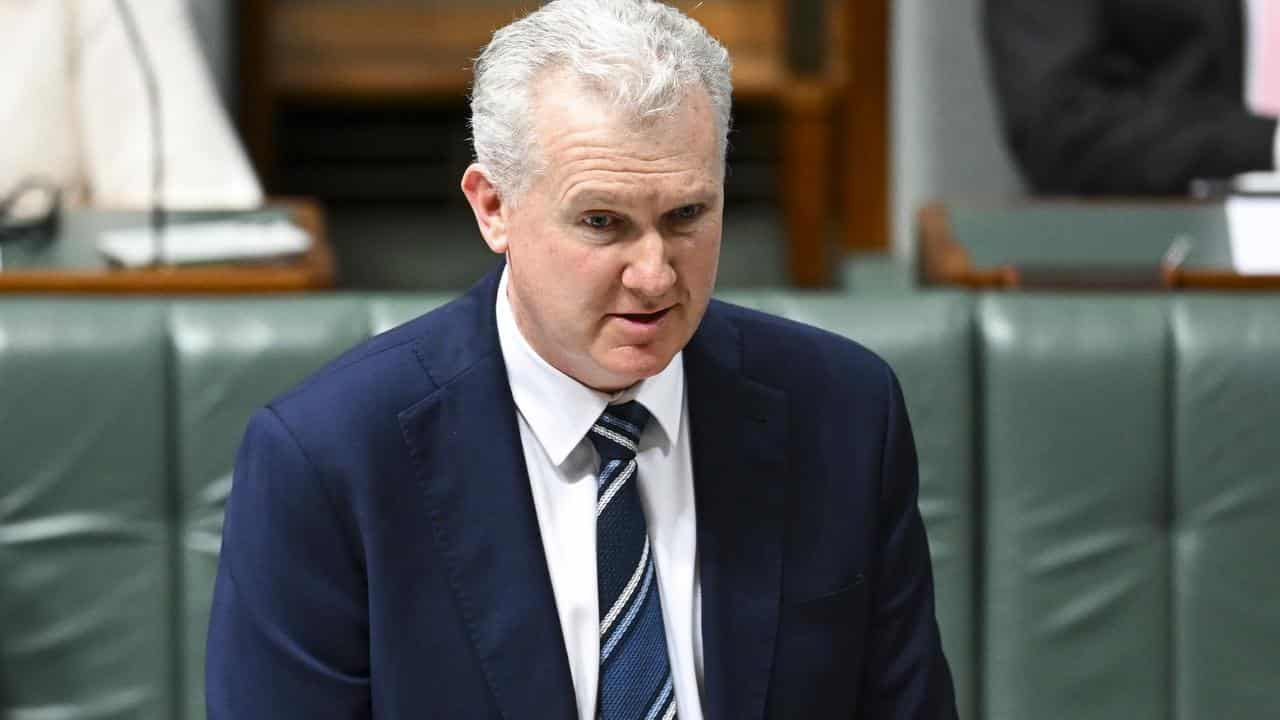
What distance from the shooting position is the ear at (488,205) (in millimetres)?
1424

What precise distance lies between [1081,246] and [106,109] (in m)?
1.93

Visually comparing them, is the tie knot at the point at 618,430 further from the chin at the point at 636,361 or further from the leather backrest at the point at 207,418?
the leather backrest at the point at 207,418

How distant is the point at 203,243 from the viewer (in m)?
2.38

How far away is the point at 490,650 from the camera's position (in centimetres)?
144

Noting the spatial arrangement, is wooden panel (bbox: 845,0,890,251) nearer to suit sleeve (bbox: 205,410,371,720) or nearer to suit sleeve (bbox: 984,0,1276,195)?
suit sleeve (bbox: 984,0,1276,195)

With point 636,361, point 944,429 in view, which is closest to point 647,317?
point 636,361

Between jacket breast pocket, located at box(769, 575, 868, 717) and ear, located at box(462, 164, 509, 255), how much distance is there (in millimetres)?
391

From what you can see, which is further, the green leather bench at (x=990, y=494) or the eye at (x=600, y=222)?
the green leather bench at (x=990, y=494)

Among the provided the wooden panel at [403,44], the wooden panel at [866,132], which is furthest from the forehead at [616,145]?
the wooden panel at [403,44]

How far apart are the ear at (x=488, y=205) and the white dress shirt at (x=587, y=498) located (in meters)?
0.10

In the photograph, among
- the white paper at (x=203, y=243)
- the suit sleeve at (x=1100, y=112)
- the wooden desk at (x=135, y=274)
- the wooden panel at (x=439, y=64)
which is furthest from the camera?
the wooden panel at (x=439, y=64)

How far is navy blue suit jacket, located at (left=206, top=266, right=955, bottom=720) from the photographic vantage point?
1.43 metres

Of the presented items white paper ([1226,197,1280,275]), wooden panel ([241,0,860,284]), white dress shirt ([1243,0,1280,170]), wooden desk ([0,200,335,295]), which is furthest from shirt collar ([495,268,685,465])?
wooden panel ([241,0,860,284])

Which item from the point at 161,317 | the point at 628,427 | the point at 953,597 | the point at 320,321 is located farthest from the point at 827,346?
the point at 161,317
